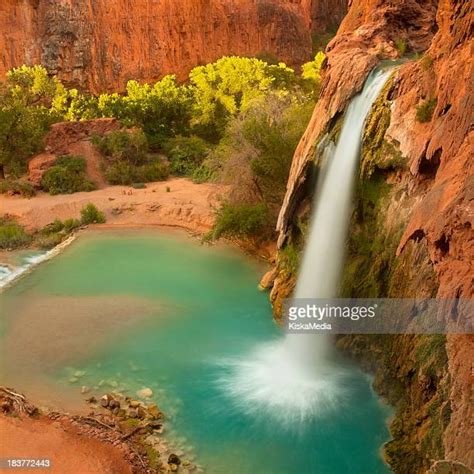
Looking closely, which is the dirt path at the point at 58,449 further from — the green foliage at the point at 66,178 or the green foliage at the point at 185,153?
the green foliage at the point at 185,153

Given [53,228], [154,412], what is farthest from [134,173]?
[154,412]

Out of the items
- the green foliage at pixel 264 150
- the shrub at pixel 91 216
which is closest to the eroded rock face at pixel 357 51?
the green foliage at pixel 264 150

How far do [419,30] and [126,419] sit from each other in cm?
1137

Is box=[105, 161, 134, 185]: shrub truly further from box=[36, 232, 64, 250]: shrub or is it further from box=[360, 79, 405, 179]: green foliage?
box=[360, 79, 405, 179]: green foliage

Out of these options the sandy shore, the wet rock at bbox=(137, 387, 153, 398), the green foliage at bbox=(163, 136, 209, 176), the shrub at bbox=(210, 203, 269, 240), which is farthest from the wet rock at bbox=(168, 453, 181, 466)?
the green foliage at bbox=(163, 136, 209, 176)

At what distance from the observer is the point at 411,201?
376 inches

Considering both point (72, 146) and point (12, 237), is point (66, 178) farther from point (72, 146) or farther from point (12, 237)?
point (12, 237)

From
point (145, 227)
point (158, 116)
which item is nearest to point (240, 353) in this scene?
point (145, 227)

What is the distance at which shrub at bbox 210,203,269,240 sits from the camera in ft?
52.1

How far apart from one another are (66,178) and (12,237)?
6519mm

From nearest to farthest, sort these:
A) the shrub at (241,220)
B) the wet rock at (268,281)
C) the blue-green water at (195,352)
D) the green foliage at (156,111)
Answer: the blue-green water at (195,352) < the wet rock at (268,281) < the shrub at (241,220) < the green foliage at (156,111)

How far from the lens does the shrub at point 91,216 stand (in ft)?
67.3

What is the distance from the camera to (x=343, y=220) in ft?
36.8

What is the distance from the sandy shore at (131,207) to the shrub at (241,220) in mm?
2510
